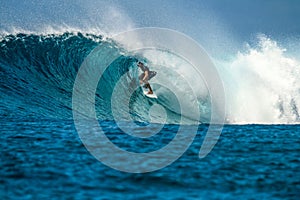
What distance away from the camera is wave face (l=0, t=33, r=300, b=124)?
57.0 ft

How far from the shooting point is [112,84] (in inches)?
829

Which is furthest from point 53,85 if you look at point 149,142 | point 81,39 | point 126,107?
point 149,142

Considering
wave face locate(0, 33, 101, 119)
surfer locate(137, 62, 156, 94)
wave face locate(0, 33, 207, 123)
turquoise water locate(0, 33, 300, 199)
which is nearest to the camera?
turquoise water locate(0, 33, 300, 199)

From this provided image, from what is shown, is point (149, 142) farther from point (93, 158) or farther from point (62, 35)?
point (62, 35)

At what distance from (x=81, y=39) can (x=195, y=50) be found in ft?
27.6

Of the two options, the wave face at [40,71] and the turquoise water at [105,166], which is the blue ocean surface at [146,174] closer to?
the turquoise water at [105,166]

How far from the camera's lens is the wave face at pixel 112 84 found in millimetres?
17359

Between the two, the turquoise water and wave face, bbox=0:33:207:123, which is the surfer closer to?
wave face, bbox=0:33:207:123

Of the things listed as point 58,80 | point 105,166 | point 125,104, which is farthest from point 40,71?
point 105,166

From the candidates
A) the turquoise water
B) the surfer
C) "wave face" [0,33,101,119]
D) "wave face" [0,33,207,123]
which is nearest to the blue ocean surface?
the turquoise water

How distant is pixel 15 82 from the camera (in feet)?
61.4

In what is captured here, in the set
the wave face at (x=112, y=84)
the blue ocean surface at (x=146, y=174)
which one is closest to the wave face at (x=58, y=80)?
the wave face at (x=112, y=84)

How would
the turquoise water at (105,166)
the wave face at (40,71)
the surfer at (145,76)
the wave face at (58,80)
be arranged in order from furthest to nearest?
the surfer at (145,76), the wave face at (58,80), the wave face at (40,71), the turquoise water at (105,166)

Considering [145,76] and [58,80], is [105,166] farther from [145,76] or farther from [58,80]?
[145,76]
